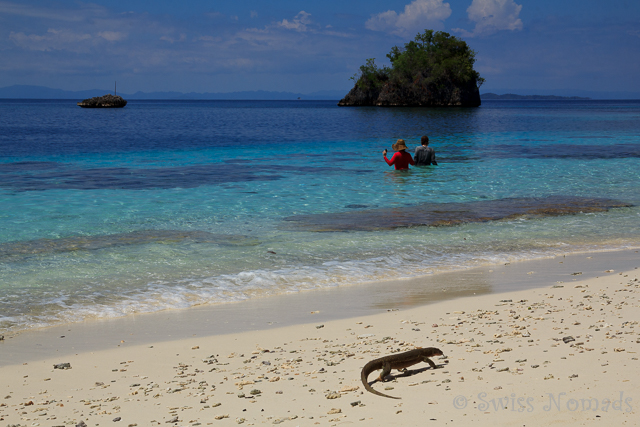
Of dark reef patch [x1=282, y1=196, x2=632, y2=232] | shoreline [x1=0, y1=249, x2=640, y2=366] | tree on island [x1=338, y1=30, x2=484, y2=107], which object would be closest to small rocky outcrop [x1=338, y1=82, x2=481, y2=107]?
tree on island [x1=338, y1=30, x2=484, y2=107]

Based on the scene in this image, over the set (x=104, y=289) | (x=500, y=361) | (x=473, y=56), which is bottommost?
(x=104, y=289)

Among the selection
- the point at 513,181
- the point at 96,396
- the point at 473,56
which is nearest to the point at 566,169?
the point at 513,181

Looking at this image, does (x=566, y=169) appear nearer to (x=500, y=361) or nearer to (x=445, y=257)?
(x=445, y=257)

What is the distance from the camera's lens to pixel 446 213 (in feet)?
43.5

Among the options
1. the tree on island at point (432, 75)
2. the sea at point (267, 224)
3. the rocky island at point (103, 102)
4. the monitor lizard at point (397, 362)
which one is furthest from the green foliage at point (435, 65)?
the monitor lizard at point (397, 362)

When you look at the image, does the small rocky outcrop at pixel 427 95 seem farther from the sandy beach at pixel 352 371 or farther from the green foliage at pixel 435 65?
the sandy beach at pixel 352 371

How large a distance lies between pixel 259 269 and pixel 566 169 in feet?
56.5

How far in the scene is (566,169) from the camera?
21.6 meters

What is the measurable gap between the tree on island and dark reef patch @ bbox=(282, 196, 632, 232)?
112265mm

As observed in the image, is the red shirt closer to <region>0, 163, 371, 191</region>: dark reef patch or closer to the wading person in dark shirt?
the wading person in dark shirt

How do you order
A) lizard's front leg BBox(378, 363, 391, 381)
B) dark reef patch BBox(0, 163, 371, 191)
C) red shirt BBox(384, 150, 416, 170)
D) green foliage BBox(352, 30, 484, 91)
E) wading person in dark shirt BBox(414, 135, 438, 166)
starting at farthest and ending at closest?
green foliage BBox(352, 30, 484, 91) < wading person in dark shirt BBox(414, 135, 438, 166) < red shirt BBox(384, 150, 416, 170) < dark reef patch BBox(0, 163, 371, 191) < lizard's front leg BBox(378, 363, 391, 381)

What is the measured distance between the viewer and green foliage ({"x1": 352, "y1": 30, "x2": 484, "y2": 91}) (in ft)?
398

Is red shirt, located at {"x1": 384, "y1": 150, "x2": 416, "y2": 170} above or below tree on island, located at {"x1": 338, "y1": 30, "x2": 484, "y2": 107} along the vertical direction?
below

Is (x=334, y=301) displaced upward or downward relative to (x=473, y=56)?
downward
